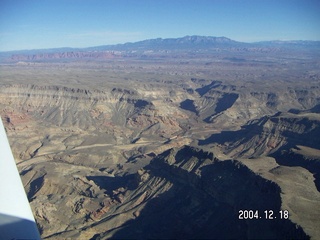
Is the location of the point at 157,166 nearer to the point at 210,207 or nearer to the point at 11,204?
the point at 210,207

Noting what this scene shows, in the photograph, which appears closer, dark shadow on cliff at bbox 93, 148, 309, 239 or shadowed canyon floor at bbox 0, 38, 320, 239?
dark shadow on cliff at bbox 93, 148, 309, 239

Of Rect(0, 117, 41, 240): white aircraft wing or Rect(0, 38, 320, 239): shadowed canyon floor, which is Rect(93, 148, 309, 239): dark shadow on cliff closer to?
Rect(0, 38, 320, 239): shadowed canyon floor

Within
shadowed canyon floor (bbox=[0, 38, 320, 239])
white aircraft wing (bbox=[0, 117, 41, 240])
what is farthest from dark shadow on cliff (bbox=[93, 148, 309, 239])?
white aircraft wing (bbox=[0, 117, 41, 240])

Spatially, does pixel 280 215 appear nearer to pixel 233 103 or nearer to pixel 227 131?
pixel 227 131

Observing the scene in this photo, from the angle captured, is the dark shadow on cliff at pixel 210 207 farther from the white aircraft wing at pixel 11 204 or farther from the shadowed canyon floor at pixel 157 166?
the white aircraft wing at pixel 11 204

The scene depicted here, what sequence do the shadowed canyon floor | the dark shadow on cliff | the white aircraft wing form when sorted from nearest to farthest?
1. the white aircraft wing
2. the dark shadow on cliff
3. the shadowed canyon floor

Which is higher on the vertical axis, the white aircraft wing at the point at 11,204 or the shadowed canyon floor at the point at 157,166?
the white aircraft wing at the point at 11,204

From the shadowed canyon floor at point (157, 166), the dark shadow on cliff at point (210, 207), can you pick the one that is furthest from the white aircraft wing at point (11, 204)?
the dark shadow on cliff at point (210, 207)
